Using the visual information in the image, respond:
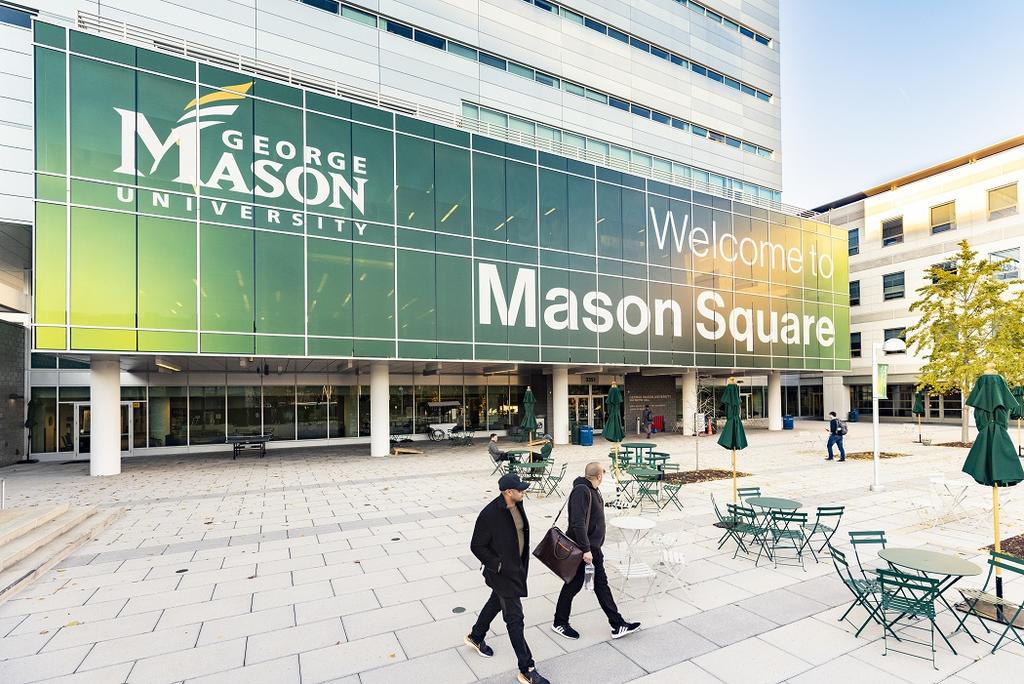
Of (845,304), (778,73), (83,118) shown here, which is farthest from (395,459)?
(778,73)

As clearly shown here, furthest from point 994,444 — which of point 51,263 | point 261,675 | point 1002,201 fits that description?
point 1002,201

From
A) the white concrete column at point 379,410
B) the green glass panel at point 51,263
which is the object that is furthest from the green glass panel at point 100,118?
the white concrete column at point 379,410

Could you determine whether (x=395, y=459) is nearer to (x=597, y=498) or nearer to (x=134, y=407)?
(x=134, y=407)

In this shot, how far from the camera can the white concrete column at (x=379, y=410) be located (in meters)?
22.3

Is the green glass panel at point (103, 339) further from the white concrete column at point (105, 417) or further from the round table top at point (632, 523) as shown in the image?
the round table top at point (632, 523)

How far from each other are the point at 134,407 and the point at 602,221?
76.2 ft

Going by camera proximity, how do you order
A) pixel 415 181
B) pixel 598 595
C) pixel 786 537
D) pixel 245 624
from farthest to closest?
pixel 415 181 → pixel 786 537 → pixel 245 624 → pixel 598 595

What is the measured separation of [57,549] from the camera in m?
8.73

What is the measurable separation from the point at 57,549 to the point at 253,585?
413 cm

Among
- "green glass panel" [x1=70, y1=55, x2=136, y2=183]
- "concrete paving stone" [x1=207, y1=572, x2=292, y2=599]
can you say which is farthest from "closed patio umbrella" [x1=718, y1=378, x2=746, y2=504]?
"green glass panel" [x1=70, y1=55, x2=136, y2=183]

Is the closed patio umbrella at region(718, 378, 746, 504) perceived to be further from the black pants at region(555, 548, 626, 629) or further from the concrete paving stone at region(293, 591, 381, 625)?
the concrete paving stone at region(293, 591, 381, 625)

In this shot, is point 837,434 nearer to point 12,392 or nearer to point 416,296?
point 416,296

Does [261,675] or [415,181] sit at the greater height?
[415,181]

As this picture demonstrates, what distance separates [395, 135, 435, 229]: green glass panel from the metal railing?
4.46 ft
